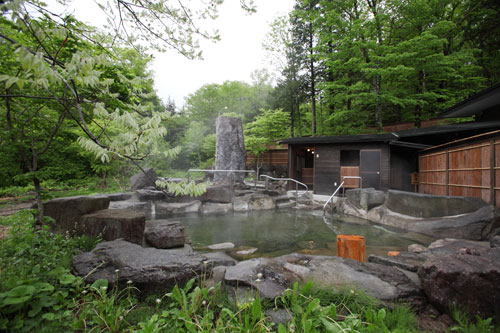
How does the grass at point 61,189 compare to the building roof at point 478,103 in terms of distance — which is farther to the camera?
the grass at point 61,189

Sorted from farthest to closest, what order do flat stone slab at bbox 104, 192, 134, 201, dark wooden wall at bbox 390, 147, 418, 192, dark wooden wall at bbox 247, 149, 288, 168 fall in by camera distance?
dark wooden wall at bbox 247, 149, 288, 168 < dark wooden wall at bbox 390, 147, 418, 192 < flat stone slab at bbox 104, 192, 134, 201

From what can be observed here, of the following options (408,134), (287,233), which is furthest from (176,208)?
(408,134)

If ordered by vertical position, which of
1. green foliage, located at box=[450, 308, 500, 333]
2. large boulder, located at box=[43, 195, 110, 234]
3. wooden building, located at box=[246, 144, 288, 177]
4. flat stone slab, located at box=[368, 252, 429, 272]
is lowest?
flat stone slab, located at box=[368, 252, 429, 272]

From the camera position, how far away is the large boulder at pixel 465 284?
2080 millimetres

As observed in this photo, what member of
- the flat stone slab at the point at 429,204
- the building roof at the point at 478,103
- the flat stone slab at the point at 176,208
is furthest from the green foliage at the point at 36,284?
the building roof at the point at 478,103

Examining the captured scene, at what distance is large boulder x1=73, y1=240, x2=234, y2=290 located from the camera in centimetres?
233

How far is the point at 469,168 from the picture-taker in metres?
6.35

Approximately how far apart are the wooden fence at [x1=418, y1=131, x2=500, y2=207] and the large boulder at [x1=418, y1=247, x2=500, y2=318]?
463 cm

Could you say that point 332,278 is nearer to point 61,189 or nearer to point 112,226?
point 112,226

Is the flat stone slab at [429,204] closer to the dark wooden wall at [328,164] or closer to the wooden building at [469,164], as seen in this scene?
the wooden building at [469,164]

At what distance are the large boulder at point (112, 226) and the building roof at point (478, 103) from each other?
10.9 metres

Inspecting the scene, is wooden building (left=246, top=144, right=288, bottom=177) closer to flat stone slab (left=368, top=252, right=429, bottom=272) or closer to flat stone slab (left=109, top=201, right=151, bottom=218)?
flat stone slab (left=109, top=201, right=151, bottom=218)

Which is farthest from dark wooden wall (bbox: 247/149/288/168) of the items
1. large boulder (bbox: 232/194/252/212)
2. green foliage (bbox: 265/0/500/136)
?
large boulder (bbox: 232/194/252/212)

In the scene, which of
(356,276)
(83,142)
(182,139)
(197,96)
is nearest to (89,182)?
(83,142)
